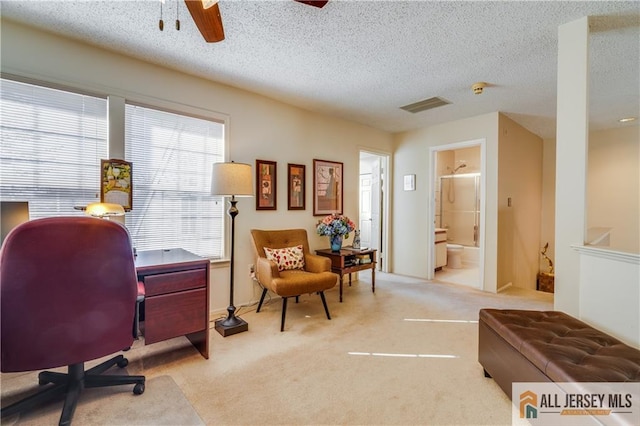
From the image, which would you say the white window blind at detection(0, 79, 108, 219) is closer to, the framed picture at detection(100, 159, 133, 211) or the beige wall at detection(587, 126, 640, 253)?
the framed picture at detection(100, 159, 133, 211)

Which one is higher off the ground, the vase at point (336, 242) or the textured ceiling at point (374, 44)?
the textured ceiling at point (374, 44)

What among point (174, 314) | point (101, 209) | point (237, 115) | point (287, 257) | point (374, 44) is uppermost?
point (374, 44)

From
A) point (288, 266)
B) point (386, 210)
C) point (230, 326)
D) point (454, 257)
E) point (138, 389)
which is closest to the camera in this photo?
point (138, 389)

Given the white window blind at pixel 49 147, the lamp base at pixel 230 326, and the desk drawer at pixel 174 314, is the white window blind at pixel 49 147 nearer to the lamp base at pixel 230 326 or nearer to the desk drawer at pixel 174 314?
the desk drawer at pixel 174 314

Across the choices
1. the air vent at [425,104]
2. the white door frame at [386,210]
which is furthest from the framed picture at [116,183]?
the white door frame at [386,210]

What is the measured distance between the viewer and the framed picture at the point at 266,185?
338 cm

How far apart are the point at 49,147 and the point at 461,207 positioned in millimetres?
6802

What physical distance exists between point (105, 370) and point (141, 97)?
7.24 feet

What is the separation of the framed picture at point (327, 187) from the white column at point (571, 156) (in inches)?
101

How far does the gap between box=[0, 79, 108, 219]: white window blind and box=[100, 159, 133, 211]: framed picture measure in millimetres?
73

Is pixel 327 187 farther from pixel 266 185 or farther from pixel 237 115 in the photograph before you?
pixel 237 115

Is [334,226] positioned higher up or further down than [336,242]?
higher up

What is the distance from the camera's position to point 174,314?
2051mm

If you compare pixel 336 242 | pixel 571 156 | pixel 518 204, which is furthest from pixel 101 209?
pixel 518 204
